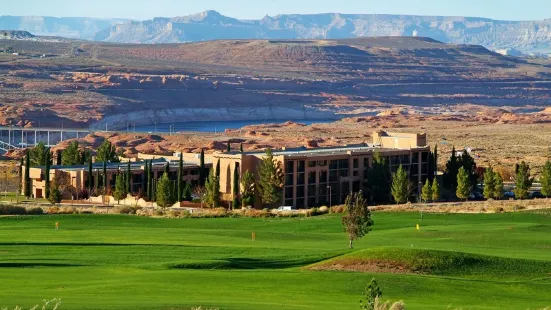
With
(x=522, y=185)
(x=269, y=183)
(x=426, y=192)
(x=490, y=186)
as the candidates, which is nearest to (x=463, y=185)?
(x=490, y=186)

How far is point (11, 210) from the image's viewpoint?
5762 cm

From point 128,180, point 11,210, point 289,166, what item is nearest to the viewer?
point 11,210

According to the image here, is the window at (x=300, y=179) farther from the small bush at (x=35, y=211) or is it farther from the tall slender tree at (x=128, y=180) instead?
the small bush at (x=35, y=211)

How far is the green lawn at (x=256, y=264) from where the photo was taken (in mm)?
28234

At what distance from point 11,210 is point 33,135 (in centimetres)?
8290

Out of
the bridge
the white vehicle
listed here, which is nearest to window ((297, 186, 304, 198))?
the white vehicle

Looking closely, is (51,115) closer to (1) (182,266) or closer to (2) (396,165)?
(2) (396,165)

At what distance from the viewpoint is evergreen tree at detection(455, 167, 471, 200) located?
226 feet

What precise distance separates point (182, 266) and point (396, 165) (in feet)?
136

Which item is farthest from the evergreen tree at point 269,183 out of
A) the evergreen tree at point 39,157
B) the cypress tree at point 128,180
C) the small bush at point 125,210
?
the evergreen tree at point 39,157

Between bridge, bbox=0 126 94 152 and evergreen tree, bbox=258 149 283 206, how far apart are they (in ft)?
222

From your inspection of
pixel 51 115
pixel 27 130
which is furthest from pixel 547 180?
pixel 51 115

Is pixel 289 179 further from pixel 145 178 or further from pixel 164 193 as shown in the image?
pixel 145 178

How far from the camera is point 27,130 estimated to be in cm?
→ 13562
